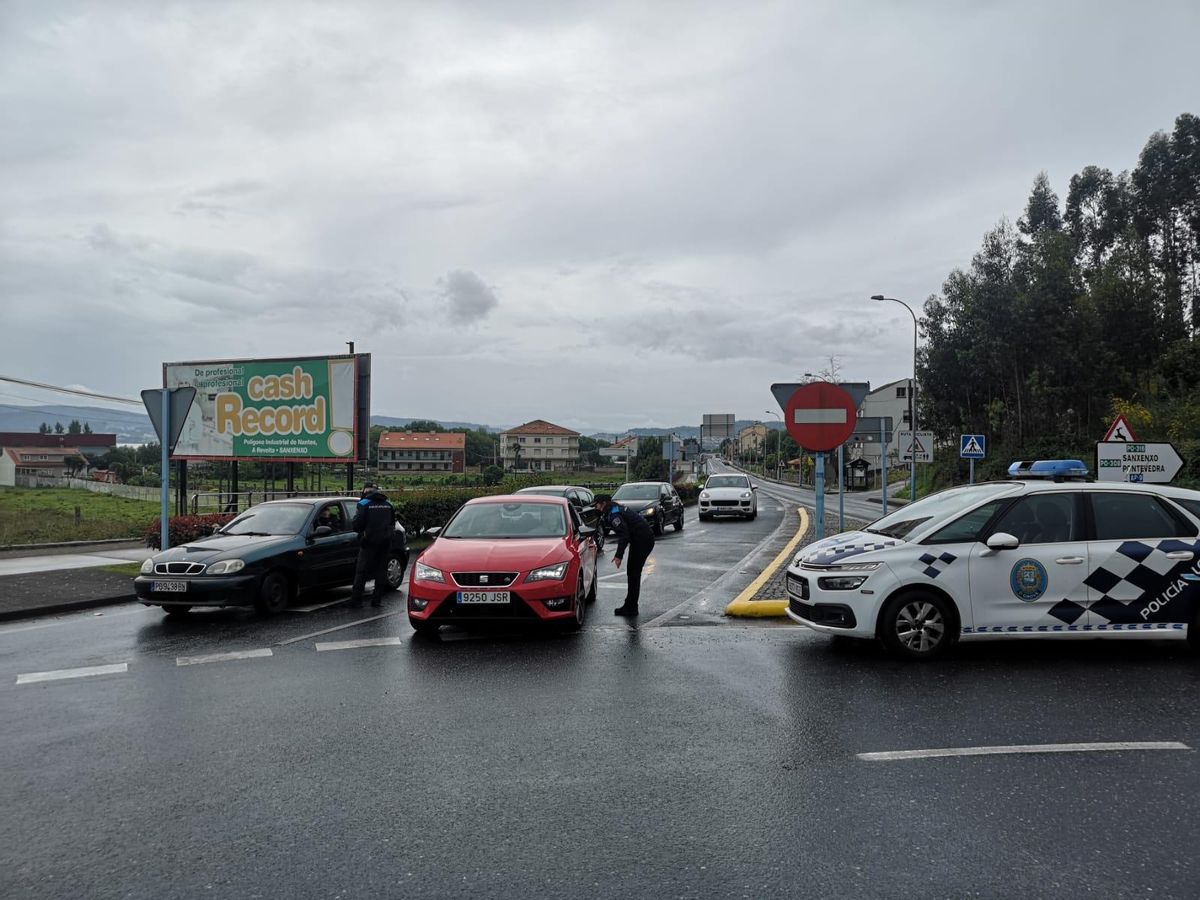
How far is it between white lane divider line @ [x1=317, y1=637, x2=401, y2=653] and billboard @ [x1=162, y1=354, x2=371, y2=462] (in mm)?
12918

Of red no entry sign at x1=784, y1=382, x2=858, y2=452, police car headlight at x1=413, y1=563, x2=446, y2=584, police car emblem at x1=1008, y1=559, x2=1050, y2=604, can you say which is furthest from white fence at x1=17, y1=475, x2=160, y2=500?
police car emblem at x1=1008, y1=559, x2=1050, y2=604

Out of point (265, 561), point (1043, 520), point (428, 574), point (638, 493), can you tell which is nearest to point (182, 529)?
point (265, 561)

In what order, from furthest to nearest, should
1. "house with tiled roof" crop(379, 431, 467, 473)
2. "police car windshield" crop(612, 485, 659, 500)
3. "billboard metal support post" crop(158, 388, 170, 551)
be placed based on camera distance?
1. "house with tiled roof" crop(379, 431, 467, 473)
2. "police car windshield" crop(612, 485, 659, 500)
3. "billboard metal support post" crop(158, 388, 170, 551)

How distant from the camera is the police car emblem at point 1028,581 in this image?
23.1 ft

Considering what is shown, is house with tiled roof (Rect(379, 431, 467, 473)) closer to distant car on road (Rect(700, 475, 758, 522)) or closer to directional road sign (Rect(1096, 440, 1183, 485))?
distant car on road (Rect(700, 475, 758, 522))

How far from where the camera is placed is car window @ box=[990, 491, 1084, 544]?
284 inches

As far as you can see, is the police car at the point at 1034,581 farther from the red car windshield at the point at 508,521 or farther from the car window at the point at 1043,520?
the red car windshield at the point at 508,521

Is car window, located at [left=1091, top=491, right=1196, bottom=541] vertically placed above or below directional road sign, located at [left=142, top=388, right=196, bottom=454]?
below

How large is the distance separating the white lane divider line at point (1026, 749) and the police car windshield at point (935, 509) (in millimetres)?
2683

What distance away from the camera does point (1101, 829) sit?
12.5 feet

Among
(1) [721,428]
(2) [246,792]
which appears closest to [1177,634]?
(2) [246,792]

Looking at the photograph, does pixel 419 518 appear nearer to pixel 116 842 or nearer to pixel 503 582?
pixel 503 582

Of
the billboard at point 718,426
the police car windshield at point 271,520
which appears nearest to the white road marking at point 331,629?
the police car windshield at point 271,520

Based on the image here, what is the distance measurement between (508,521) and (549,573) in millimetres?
1595
